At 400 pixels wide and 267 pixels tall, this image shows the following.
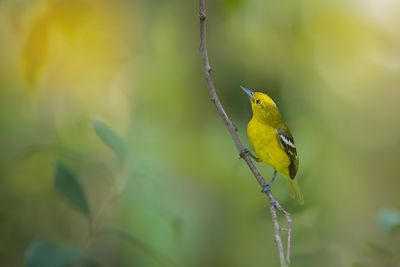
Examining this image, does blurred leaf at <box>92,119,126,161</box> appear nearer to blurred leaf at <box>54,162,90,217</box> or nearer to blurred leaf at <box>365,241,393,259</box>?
blurred leaf at <box>54,162,90,217</box>

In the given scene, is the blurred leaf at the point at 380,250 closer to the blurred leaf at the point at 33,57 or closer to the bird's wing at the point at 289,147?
the bird's wing at the point at 289,147

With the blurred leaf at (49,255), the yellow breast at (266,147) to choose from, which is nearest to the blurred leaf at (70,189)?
the blurred leaf at (49,255)

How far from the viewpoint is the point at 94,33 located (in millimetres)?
2963

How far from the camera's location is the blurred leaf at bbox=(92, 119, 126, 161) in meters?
1.08

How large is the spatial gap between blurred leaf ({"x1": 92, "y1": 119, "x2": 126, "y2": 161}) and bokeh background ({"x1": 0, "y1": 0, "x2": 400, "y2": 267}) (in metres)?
0.37

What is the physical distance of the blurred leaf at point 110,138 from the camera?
42.4 inches

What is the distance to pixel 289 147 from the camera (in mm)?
1726

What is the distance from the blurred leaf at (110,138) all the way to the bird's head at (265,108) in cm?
63

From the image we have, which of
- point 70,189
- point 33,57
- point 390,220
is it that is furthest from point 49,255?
point 390,220

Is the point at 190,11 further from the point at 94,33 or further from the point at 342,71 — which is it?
the point at 342,71

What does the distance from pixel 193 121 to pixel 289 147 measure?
4.04 ft

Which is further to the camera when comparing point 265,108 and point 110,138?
point 265,108

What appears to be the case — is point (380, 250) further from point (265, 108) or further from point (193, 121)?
point (193, 121)

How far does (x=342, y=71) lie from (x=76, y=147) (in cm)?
252
